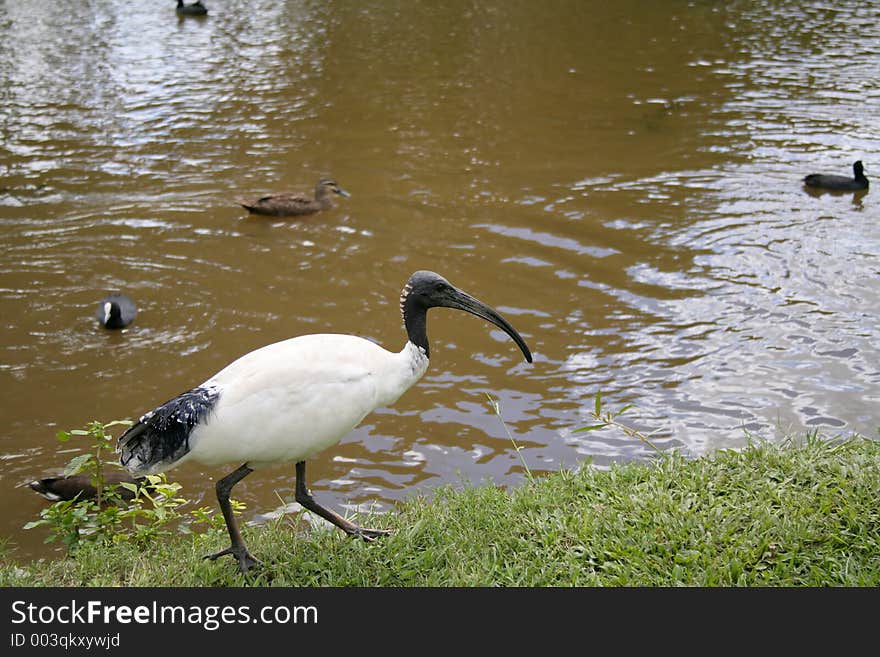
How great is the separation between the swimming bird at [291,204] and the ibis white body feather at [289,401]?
6.73 metres

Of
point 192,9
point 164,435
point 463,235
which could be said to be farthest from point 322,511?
point 192,9

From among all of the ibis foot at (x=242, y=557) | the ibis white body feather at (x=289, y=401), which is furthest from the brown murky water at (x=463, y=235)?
the ibis white body feather at (x=289, y=401)

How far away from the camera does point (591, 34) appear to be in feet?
68.9

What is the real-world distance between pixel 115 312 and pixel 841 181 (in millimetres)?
8948

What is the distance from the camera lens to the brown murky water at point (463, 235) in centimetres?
754

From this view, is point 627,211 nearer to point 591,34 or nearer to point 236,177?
point 236,177

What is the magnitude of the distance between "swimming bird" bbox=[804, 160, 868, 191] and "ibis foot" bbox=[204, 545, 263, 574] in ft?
32.0

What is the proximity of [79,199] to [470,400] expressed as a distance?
269 inches

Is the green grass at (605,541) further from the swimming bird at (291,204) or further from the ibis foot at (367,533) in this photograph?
the swimming bird at (291,204)

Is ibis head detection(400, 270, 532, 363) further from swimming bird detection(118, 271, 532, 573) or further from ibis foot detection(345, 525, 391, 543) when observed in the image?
ibis foot detection(345, 525, 391, 543)

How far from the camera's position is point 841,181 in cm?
1186

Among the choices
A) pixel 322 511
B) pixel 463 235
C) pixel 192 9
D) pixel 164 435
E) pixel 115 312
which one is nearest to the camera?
pixel 164 435

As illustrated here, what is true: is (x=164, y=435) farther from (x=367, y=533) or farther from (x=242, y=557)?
(x=367, y=533)

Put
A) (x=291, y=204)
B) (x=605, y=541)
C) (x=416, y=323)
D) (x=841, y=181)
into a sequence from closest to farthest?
(x=605, y=541)
(x=416, y=323)
(x=291, y=204)
(x=841, y=181)
